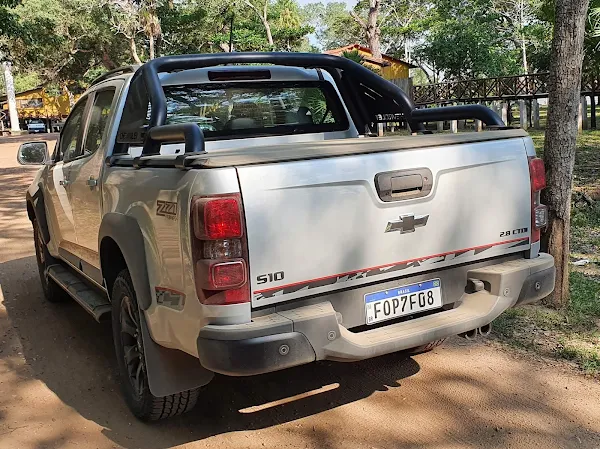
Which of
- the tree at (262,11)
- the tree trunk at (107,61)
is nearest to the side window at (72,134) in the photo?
the tree at (262,11)

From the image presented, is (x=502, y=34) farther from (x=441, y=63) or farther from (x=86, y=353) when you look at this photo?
(x=86, y=353)

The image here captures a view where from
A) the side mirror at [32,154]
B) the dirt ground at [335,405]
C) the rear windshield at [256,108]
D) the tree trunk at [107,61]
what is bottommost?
the dirt ground at [335,405]

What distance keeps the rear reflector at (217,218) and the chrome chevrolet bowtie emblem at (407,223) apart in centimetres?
76

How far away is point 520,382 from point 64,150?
3831mm

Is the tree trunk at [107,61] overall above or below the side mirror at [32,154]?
above

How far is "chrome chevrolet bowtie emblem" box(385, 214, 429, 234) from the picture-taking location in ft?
10.2

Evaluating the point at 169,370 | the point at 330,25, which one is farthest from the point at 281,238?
the point at 330,25

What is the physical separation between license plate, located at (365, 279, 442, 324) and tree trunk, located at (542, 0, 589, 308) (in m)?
1.88

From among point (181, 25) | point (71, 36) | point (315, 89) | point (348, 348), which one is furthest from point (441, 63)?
point (348, 348)

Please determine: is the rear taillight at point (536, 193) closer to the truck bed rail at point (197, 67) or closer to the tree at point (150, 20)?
the truck bed rail at point (197, 67)

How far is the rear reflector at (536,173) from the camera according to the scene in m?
3.50

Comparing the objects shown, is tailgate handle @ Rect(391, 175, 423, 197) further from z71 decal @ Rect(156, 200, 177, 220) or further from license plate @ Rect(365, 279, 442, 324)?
z71 decal @ Rect(156, 200, 177, 220)

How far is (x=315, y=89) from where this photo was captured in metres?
4.87

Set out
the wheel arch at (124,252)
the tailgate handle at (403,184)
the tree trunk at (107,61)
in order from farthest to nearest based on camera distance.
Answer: the tree trunk at (107,61) < the wheel arch at (124,252) < the tailgate handle at (403,184)
